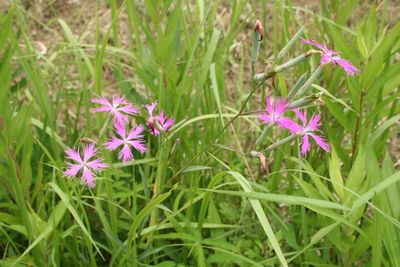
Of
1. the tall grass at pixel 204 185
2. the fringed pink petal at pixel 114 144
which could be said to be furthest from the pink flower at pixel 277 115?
the fringed pink petal at pixel 114 144

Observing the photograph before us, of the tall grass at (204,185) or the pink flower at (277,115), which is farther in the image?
the tall grass at (204,185)

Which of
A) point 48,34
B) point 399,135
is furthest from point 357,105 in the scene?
point 48,34

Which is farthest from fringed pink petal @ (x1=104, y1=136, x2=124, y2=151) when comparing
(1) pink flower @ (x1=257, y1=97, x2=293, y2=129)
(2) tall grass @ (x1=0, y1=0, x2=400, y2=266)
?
(1) pink flower @ (x1=257, y1=97, x2=293, y2=129)

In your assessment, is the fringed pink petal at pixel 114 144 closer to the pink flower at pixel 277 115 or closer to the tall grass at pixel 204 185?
the tall grass at pixel 204 185

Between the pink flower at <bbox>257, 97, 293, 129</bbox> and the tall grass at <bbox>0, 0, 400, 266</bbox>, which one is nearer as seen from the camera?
the pink flower at <bbox>257, 97, 293, 129</bbox>

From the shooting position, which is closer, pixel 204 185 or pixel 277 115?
pixel 277 115

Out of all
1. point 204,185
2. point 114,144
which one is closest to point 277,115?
point 114,144

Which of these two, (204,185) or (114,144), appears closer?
(114,144)

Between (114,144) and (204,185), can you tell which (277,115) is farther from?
(204,185)

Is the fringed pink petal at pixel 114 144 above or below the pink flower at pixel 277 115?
above

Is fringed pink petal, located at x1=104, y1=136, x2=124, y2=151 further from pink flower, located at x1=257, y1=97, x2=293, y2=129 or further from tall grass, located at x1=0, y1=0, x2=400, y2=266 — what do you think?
pink flower, located at x1=257, y1=97, x2=293, y2=129

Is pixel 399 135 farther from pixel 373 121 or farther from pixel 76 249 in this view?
pixel 76 249
